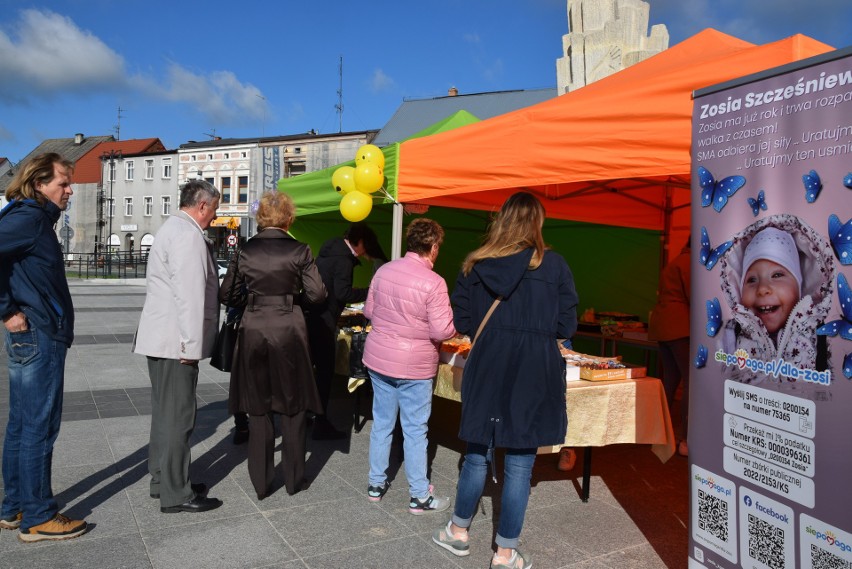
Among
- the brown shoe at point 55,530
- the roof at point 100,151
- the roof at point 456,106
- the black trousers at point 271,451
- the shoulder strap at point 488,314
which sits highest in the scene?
the roof at point 100,151

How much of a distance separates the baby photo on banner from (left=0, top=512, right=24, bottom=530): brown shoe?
3.18 meters

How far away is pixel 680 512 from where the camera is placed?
3.95 metres

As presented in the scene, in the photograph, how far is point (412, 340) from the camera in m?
3.70

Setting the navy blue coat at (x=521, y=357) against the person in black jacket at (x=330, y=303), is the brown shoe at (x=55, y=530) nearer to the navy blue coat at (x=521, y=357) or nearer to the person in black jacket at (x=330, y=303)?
the navy blue coat at (x=521, y=357)

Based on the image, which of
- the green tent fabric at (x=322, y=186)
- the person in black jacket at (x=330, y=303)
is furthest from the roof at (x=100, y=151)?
the person in black jacket at (x=330, y=303)

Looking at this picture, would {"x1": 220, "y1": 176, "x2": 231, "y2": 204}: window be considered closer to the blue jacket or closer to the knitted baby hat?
the blue jacket

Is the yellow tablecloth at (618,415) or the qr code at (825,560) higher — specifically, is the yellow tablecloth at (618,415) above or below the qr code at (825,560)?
above

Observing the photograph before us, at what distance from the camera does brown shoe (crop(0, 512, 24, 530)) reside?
131 inches

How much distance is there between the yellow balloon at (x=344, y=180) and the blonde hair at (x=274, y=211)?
184 cm

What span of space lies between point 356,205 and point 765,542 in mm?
3988

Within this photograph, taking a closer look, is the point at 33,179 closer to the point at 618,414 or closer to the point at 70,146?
the point at 618,414

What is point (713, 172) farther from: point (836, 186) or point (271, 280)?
point (271, 280)

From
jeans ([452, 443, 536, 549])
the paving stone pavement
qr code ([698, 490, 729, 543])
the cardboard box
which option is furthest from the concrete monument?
qr code ([698, 490, 729, 543])

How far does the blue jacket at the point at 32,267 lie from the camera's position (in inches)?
119
